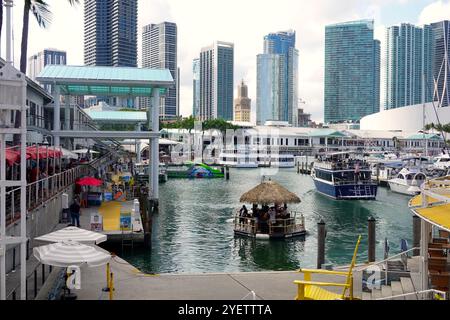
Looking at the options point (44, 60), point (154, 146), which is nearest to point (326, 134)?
point (44, 60)

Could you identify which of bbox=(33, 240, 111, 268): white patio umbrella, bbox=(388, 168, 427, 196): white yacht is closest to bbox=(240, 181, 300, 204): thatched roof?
bbox=(33, 240, 111, 268): white patio umbrella

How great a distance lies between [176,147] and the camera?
142 metres

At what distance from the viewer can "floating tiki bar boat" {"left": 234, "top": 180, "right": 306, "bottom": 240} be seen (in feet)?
103

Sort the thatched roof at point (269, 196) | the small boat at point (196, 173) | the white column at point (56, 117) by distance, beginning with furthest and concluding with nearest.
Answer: the small boat at point (196, 173)
the white column at point (56, 117)
the thatched roof at point (269, 196)

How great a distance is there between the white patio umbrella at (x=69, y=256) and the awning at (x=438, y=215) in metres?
7.79

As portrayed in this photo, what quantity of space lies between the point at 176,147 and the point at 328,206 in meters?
91.6

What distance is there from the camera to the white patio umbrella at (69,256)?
13.1 metres

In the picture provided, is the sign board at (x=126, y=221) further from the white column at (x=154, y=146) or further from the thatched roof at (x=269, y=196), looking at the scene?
the white column at (x=154, y=146)

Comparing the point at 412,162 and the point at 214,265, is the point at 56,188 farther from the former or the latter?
the point at 412,162

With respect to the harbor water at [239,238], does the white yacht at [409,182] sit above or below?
above

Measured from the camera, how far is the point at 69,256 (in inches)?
524

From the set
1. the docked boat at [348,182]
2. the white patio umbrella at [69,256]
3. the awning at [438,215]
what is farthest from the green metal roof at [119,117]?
the awning at [438,215]

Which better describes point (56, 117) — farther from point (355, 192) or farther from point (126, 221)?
point (355, 192)

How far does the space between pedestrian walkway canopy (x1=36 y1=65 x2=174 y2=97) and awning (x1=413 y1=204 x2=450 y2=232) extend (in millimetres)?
30466
